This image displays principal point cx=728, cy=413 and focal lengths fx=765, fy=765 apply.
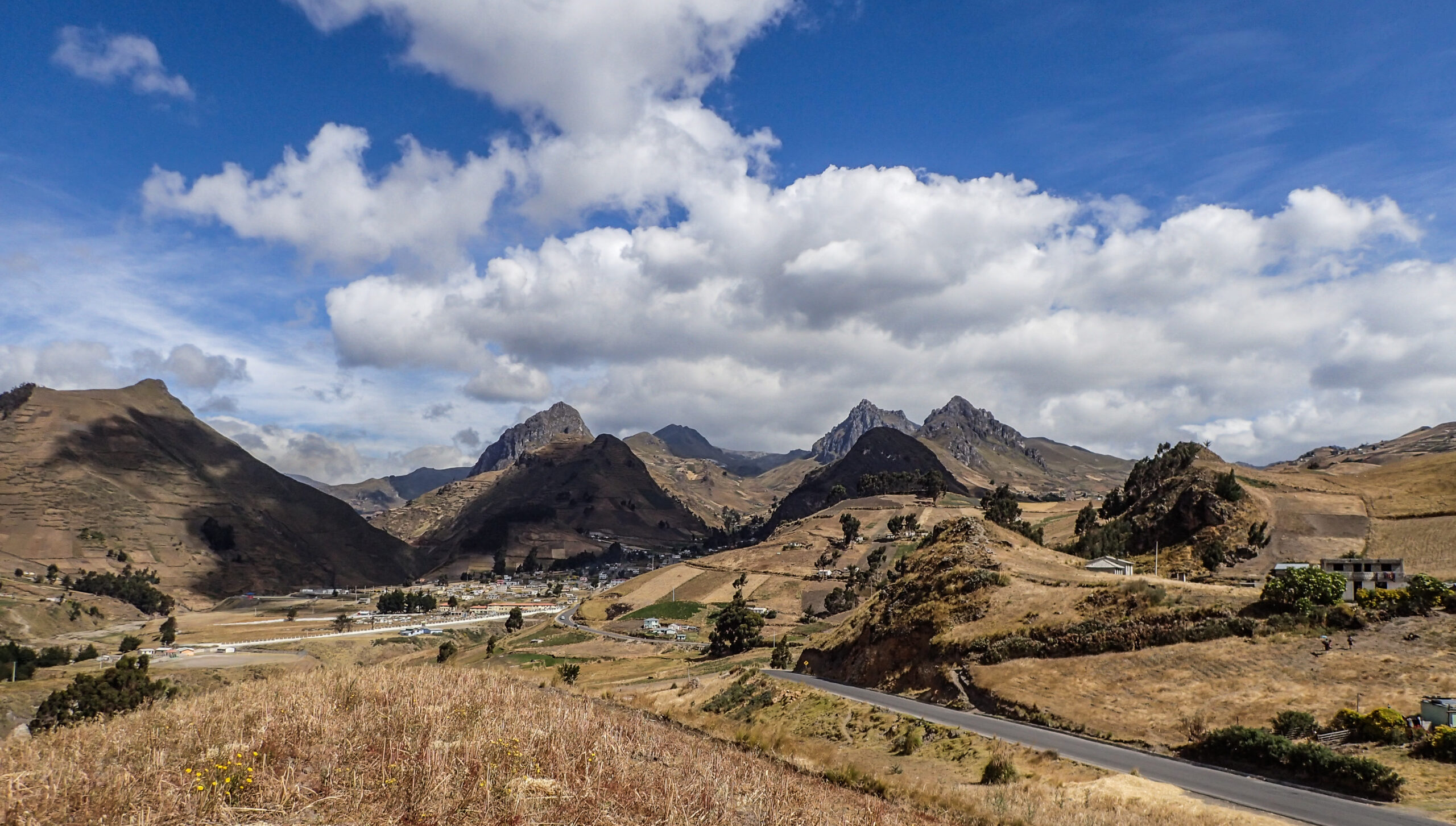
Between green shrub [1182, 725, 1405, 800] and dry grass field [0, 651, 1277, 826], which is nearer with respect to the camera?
dry grass field [0, 651, 1277, 826]

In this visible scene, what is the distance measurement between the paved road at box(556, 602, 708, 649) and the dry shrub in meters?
91.5

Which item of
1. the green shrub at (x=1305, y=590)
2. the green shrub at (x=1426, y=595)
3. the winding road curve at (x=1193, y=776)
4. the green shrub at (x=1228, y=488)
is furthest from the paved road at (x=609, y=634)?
the green shrub at (x=1426, y=595)

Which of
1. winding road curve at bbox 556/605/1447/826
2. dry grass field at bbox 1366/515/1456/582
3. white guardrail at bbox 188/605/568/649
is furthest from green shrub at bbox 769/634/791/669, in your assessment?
white guardrail at bbox 188/605/568/649

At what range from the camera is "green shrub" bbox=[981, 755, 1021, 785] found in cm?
2311

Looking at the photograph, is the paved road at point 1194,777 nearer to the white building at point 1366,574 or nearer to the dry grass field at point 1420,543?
the white building at point 1366,574

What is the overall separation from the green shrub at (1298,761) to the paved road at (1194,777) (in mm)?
820

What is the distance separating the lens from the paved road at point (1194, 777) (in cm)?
2127

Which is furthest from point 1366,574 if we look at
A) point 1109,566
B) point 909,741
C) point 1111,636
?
point 909,741

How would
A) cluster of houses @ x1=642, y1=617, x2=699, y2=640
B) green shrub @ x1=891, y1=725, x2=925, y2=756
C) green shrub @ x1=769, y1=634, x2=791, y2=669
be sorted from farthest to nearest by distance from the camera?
cluster of houses @ x1=642, y1=617, x2=699, y2=640, green shrub @ x1=769, y1=634, x2=791, y2=669, green shrub @ x1=891, y1=725, x2=925, y2=756

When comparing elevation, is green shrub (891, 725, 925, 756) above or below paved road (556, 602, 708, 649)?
above

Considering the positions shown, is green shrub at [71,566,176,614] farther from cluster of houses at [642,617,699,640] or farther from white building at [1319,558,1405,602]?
white building at [1319,558,1405,602]

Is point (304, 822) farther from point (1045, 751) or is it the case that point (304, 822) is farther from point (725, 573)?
point (725, 573)

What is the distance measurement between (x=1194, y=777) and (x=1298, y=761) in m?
3.44

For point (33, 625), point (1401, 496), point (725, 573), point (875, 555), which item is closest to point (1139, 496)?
point (1401, 496)
